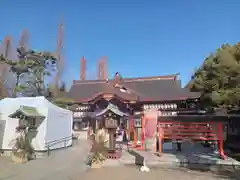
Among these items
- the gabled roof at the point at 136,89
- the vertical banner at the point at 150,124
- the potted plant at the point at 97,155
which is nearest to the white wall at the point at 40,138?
the potted plant at the point at 97,155

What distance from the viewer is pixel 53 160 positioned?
12023 mm

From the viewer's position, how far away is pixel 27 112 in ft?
40.4

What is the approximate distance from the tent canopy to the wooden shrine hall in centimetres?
392

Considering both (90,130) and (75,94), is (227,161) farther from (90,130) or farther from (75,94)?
(75,94)

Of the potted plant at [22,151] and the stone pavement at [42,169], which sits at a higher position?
the potted plant at [22,151]

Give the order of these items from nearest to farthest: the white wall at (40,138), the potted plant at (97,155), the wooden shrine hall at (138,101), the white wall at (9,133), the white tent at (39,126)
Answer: the potted plant at (97,155), the white wall at (40,138), the white tent at (39,126), the white wall at (9,133), the wooden shrine hall at (138,101)

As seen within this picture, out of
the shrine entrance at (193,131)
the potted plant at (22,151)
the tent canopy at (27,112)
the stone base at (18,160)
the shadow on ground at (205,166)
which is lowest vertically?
the shadow on ground at (205,166)

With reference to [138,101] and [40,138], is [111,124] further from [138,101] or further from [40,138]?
[138,101]

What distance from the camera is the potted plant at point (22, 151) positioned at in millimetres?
11023

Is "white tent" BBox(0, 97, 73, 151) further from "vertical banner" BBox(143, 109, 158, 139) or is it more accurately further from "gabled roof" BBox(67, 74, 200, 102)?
"gabled roof" BBox(67, 74, 200, 102)

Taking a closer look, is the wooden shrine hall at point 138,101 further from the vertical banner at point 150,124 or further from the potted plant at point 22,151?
the potted plant at point 22,151

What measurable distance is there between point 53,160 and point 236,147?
36.9ft

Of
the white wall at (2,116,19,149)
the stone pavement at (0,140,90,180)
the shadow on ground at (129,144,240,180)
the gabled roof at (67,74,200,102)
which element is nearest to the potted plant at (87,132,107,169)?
the stone pavement at (0,140,90,180)

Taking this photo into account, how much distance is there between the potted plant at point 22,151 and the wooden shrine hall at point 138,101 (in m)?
5.01
